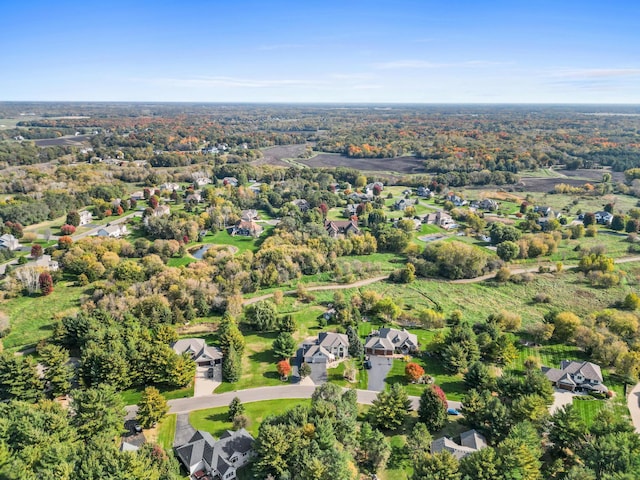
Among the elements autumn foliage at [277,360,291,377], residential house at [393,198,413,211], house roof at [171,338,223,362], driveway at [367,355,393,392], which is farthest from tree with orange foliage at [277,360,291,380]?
residential house at [393,198,413,211]

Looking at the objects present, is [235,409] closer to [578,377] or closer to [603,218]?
[578,377]

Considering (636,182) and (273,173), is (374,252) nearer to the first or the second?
(273,173)

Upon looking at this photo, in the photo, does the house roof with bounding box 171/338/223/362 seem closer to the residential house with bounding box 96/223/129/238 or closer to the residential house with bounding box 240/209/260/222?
the residential house with bounding box 96/223/129/238

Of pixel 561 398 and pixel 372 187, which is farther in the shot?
pixel 372 187

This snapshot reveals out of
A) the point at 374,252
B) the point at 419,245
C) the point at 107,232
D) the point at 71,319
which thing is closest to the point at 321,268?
the point at 374,252

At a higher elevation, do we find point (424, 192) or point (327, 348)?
point (424, 192)

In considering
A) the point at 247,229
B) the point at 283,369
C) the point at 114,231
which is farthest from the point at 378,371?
the point at 114,231

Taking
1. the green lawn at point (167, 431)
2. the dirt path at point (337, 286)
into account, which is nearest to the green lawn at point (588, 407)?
the dirt path at point (337, 286)
